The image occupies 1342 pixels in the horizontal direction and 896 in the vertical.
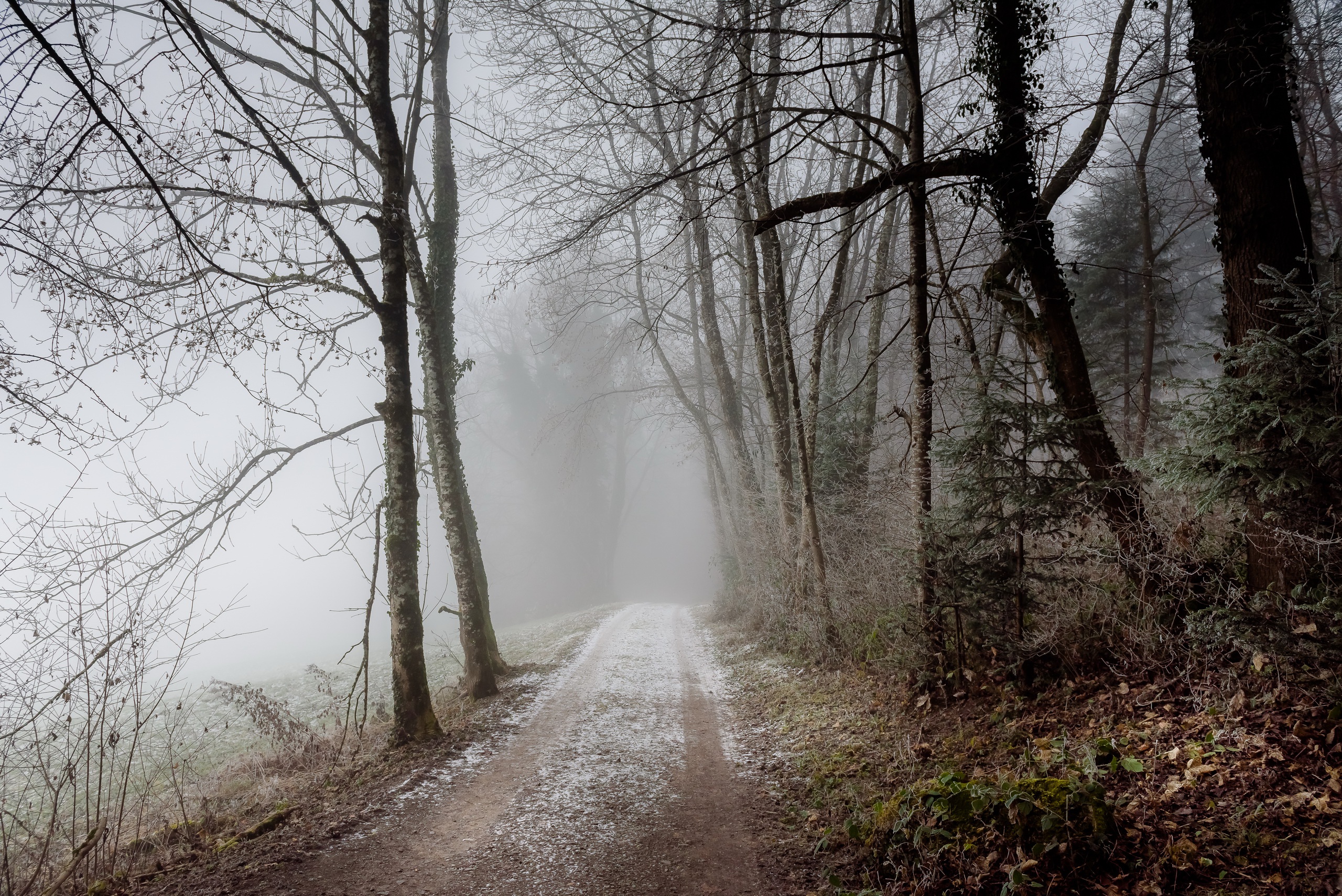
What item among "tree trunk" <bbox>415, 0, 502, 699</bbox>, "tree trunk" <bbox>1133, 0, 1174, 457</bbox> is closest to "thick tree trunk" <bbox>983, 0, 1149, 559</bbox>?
"tree trunk" <bbox>1133, 0, 1174, 457</bbox>

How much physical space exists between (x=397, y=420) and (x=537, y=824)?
14.6 ft

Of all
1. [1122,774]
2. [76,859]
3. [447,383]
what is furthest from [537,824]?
[447,383]

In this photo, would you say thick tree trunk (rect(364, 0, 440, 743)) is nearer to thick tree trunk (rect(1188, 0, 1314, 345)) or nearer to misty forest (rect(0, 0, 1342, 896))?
misty forest (rect(0, 0, 1342, 896))

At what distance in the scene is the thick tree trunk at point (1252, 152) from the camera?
4469mm

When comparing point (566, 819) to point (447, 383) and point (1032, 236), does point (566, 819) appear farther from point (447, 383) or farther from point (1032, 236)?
point (447, 383)

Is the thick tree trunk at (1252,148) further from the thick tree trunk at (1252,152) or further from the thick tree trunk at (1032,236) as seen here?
the thick tree trunk at (1032,236)

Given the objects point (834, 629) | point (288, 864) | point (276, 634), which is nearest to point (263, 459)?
point (288, 864)

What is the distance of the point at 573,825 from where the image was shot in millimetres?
4652

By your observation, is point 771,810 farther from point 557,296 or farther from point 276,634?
point 276,634

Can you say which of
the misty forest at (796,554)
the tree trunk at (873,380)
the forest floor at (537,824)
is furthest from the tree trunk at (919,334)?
the tree trunk at (873,380)

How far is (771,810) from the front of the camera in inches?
186

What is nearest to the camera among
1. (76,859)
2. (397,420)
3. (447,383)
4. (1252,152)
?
(76,859)

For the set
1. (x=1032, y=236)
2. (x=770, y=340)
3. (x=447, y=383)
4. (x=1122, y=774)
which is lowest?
(x=1122, y=774)

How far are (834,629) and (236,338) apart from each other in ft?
26.2
